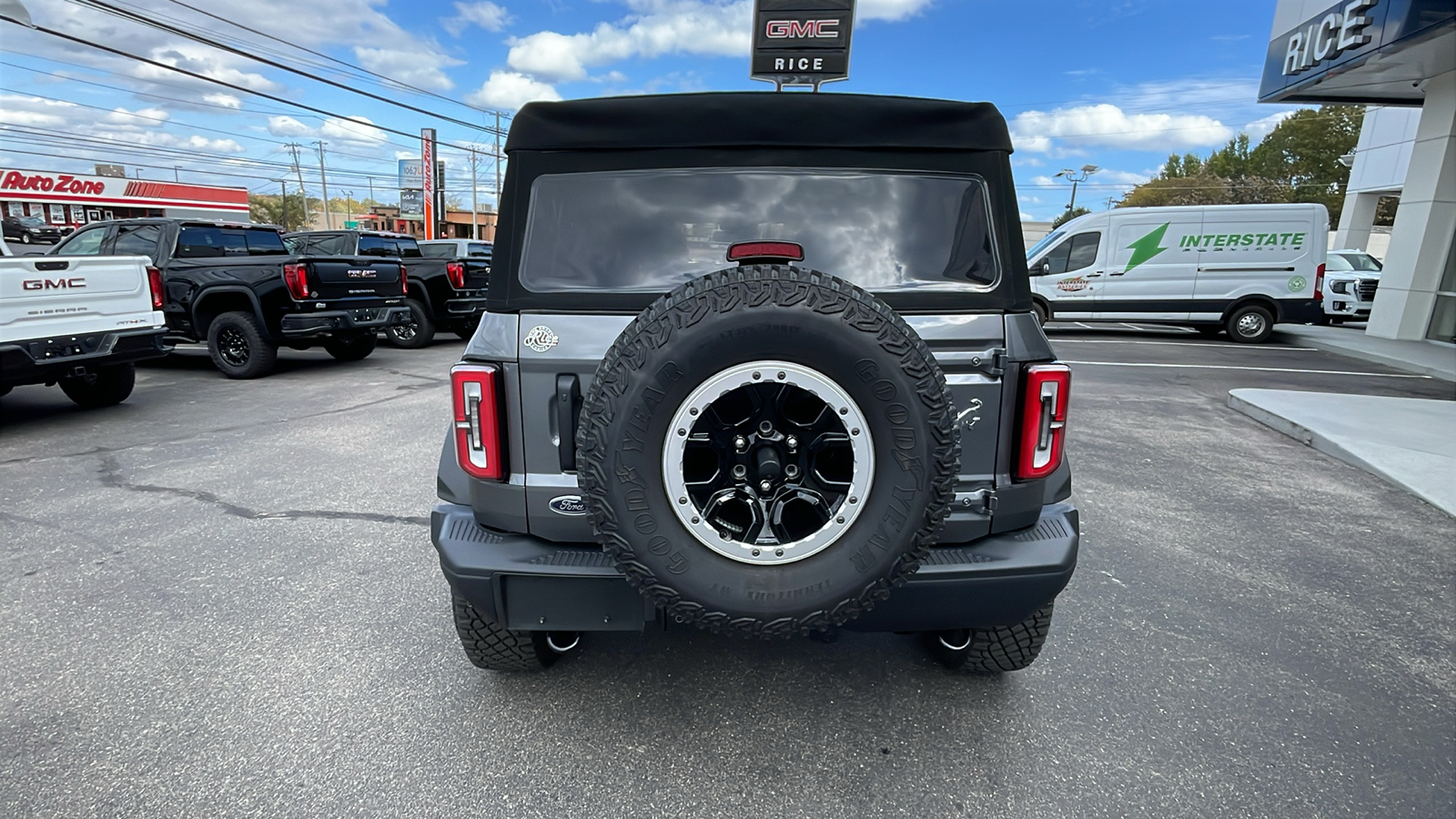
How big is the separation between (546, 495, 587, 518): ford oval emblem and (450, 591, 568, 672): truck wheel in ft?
1.91

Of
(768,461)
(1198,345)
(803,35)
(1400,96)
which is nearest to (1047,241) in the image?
(1198,345)

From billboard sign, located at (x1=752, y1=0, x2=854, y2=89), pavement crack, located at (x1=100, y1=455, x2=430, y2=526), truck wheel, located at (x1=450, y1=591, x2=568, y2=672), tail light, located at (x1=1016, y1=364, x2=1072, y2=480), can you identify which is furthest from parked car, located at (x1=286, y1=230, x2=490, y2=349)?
tail light, located at (x1=1016, y1=364, x2=1072, y2=480)

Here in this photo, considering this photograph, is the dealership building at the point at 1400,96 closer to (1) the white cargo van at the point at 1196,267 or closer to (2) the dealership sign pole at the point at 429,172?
(1) the white cargo van at the point at 1196,267

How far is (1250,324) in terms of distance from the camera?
1398cm

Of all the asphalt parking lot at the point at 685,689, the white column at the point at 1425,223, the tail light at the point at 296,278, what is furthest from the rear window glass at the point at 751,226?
the white column at the point at 1425,223

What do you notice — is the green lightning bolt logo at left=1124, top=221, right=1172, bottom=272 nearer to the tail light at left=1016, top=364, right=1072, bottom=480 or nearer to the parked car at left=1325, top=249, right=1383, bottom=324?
the parked car at left=1325, top=249, right=1383, bottom=324

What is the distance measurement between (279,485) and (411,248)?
9.11 m

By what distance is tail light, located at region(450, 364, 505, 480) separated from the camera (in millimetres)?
2191

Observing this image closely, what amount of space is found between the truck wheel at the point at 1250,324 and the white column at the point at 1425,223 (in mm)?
2221

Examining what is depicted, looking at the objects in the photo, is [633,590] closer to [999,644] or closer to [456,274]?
[999,644]

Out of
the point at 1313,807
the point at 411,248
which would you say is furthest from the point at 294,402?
the point at 1313,807

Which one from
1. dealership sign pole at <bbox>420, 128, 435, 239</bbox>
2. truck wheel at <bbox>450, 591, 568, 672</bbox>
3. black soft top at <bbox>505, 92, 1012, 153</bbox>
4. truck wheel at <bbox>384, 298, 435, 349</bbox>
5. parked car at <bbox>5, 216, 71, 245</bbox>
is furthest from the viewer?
dealership sign pole at <bbox>420, 128, 435, 239</bbox>

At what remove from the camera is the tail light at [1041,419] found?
2236mm

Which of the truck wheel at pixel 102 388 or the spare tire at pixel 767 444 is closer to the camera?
the spare tire at pixel 767 444
